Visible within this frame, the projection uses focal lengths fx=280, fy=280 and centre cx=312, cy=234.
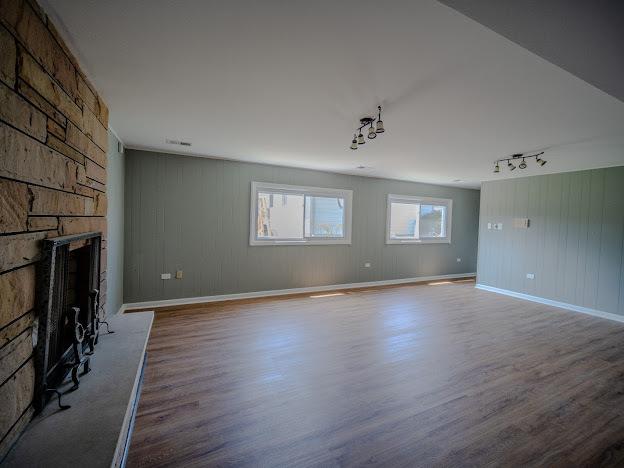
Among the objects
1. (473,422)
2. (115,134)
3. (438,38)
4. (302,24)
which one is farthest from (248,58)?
(473,422)

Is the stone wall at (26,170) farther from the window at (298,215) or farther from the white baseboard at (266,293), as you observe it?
the window at (298,215)

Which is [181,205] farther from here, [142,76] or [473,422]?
[473,422]

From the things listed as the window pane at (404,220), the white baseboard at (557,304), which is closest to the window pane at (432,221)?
the window pane at (404,220)

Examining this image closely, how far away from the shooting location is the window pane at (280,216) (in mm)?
5148

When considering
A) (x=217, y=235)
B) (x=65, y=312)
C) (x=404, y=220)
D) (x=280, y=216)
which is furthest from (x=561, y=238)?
(x=65, y=312)

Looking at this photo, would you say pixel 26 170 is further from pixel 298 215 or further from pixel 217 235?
pixel 298 215

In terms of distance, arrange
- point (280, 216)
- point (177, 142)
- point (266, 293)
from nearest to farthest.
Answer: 1. point (177, 142)
2. point (266, 293)
3. point (280, 216)

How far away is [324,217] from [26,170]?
15.8 ft

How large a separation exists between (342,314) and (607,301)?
431 cm

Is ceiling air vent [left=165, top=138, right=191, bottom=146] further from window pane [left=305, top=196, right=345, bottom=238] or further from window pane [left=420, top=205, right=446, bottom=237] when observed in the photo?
window pane [left=420, top=205, right=446, bottom=237]

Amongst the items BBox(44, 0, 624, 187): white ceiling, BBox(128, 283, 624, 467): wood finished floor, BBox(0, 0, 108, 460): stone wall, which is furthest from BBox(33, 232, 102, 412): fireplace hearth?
BBox(44, 0, 624, 187): white ceiling

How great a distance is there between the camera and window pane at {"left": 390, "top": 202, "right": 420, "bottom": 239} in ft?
→ 21.8

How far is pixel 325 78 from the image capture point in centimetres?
200

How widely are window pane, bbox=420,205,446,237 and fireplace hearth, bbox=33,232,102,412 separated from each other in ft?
21.8
